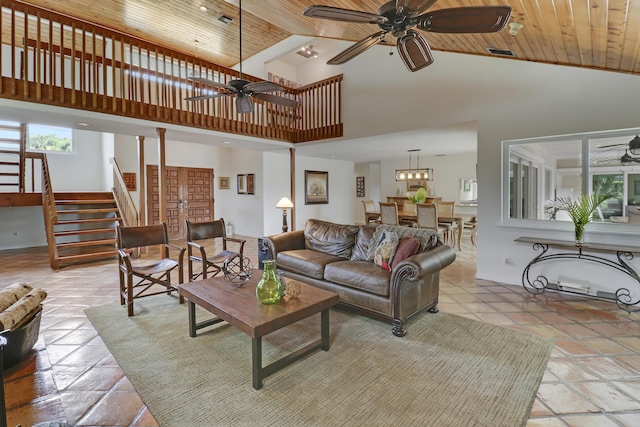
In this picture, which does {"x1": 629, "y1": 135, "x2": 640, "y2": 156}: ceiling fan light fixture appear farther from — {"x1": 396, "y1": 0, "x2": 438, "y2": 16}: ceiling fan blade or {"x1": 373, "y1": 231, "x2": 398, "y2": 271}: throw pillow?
{"x1": 396, "y1": 0, "x2": 438, "y2": 16}: ceiling fan blade

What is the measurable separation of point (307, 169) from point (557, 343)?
22.9ft

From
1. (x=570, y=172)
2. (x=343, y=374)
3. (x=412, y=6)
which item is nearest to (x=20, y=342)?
(x=343, y=374)

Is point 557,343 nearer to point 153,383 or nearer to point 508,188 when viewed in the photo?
point 508,188

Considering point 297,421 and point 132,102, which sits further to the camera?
point 132,102

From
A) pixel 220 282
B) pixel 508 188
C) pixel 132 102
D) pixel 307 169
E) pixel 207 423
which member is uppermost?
pixel 132 102

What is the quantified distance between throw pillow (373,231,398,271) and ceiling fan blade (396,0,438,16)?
2022 millimetres

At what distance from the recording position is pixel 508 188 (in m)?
4.25

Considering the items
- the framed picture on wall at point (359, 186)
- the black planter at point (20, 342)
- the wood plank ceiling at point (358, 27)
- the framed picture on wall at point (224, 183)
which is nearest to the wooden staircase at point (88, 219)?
the framed picture on wall at point (224, 183)

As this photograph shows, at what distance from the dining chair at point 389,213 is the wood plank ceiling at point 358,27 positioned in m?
2.82

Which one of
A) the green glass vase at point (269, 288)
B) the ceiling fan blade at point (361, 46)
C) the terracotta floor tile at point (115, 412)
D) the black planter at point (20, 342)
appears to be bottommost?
the terracotta floor tile at point (115, 412)

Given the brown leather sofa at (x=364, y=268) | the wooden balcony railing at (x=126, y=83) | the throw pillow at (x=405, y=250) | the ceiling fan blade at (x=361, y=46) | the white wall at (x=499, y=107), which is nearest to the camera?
the ceiling fan blade at (x=361, y=46)

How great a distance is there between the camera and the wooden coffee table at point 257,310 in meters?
2.01

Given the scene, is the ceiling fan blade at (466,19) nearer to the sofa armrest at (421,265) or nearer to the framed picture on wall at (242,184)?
the sofa armrest at (421,265)

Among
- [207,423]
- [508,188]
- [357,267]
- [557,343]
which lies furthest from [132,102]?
[557,343]
